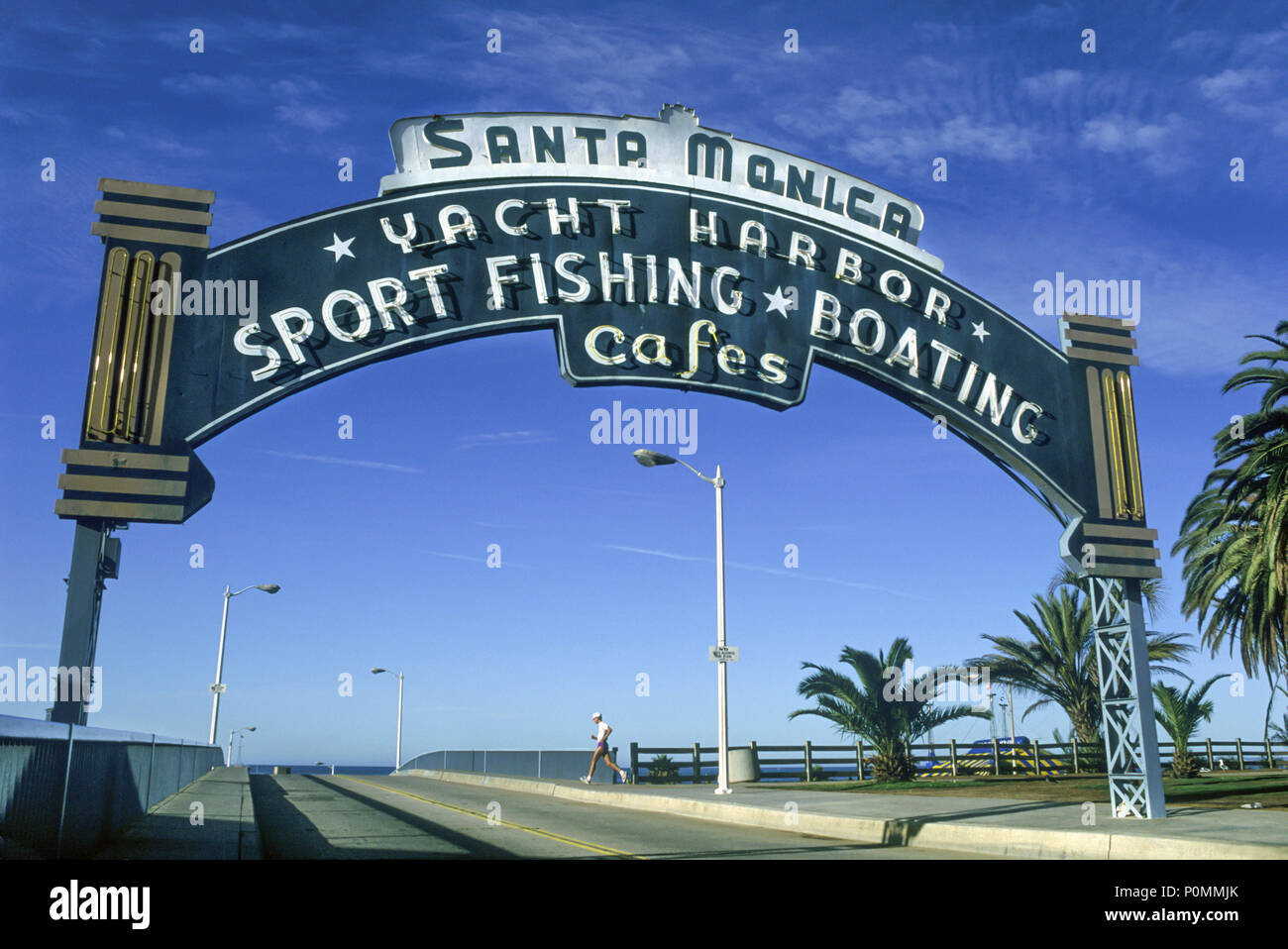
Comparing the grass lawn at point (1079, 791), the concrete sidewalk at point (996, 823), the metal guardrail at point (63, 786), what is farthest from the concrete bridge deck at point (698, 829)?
the grass lawn at point (1079, 791)

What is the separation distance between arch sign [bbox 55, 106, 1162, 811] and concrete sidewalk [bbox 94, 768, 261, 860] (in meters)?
3.74

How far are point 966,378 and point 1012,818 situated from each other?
713 cm

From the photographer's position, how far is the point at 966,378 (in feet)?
58.6

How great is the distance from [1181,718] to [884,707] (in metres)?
9.19

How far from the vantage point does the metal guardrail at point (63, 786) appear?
8625mm

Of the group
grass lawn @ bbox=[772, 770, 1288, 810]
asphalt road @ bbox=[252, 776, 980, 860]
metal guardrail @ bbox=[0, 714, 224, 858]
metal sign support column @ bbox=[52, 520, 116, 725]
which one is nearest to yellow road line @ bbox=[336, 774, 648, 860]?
asphalt road @ bbox=[252, 776, 980, 860]

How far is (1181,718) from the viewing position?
31156 millimetres

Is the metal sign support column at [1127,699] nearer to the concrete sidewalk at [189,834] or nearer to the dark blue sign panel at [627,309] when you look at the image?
the dark blue sign panel at [627,309]

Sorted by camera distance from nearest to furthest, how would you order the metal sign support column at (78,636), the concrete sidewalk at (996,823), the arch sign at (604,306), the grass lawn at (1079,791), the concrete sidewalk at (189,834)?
the concrete sidewalk at (189,834) < the metal sign support column at (78,636) < the concrete sidewalk at (996,823) < the arch sign at (604,306) < the grass lawn at (1079,791)

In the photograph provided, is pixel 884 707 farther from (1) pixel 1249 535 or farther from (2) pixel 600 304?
(2) pixel 600 304

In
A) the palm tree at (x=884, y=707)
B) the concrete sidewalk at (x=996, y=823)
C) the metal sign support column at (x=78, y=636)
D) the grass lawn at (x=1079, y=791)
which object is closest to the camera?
the metal sign support column at (x=78, y=636)

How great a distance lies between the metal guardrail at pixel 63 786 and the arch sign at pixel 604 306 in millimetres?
2881
